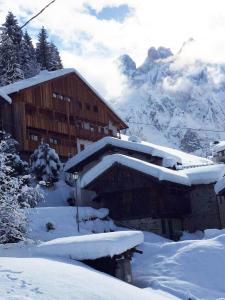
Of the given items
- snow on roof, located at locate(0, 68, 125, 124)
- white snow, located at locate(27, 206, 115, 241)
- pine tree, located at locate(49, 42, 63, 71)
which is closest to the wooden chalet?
snow on roof, located at locate(0, 68, 125, 124)

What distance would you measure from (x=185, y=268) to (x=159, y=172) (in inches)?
414

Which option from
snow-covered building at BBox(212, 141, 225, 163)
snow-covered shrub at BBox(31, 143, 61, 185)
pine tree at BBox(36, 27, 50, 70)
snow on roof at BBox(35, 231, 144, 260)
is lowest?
snow on roof at BBox(35, 231, 144, 260)

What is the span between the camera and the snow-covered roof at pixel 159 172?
2884 centimetres

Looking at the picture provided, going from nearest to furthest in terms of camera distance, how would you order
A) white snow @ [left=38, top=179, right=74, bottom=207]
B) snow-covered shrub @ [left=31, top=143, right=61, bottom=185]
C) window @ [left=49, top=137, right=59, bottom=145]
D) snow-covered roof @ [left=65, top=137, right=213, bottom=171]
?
white snow @ [left=38, top=179, right=74, bottom=207] < snow-covered roof @ [left=65, top=137, right=213, bottom=171] < snow-covered shrub @ [left=31, top=143, right=61, bottom=185] < window @ [left=49, top=137, right=59, bottom=145]

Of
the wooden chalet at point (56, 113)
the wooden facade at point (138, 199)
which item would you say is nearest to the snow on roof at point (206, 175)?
the wooden facade at point (138, 199)

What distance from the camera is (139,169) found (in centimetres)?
2917

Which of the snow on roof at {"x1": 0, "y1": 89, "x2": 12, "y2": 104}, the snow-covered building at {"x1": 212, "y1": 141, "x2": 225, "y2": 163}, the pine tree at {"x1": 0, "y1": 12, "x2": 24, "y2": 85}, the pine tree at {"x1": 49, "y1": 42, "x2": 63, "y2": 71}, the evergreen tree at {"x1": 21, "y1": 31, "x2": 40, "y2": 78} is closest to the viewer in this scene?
the snow on roof at {"x1": 0, "y1": 89, "x2": 12, "y2": 104}

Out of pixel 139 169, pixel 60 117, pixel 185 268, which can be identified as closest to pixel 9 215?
pixel 185 268

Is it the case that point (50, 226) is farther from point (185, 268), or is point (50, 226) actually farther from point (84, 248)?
point (84, 248)

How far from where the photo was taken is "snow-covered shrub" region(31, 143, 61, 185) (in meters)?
35.1

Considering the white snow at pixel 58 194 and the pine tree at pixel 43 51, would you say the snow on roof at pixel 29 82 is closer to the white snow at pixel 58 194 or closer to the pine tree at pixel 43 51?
the white snow at pixel 58 194

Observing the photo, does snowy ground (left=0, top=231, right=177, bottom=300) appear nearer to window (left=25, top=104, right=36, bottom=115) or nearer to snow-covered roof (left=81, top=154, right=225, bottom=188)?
snow-covered roof (left=81, top=154, right=225, bottom=188)

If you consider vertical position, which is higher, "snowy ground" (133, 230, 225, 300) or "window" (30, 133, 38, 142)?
"window" (30, 133, 38, 142)

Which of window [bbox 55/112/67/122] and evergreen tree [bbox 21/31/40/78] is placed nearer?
window [bbox 55/112/67/122]
